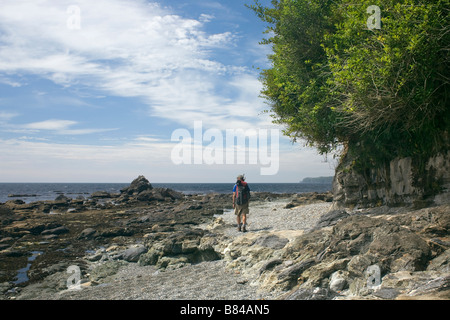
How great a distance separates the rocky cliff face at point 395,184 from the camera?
1098 centimetres

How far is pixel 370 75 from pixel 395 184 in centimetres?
553

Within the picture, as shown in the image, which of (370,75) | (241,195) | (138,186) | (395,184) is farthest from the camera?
(138,186)

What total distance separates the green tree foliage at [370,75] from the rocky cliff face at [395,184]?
533 millimetres

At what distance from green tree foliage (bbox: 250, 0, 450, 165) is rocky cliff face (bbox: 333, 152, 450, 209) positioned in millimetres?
533

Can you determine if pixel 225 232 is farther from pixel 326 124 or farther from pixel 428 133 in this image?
pixel 428 133

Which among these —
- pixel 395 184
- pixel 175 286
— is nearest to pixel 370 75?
pixel 395 184

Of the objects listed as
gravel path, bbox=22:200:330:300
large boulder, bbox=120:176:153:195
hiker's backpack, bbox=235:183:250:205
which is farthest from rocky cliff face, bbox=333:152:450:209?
large boulder, bbox=120:176:153:195

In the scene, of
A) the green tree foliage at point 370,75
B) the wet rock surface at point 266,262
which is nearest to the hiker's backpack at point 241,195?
the wet rock surface at point 266,262

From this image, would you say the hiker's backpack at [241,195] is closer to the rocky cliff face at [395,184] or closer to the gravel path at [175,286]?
the gravel path at [175,286]

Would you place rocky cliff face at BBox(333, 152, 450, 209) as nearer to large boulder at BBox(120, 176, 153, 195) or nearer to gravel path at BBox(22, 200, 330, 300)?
gravel path at BBox(22, 200, 330, 300)

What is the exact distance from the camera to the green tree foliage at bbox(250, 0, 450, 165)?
8984 millimetres

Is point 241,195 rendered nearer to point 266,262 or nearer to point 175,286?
point 266,262

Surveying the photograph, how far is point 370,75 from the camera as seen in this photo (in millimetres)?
9734
